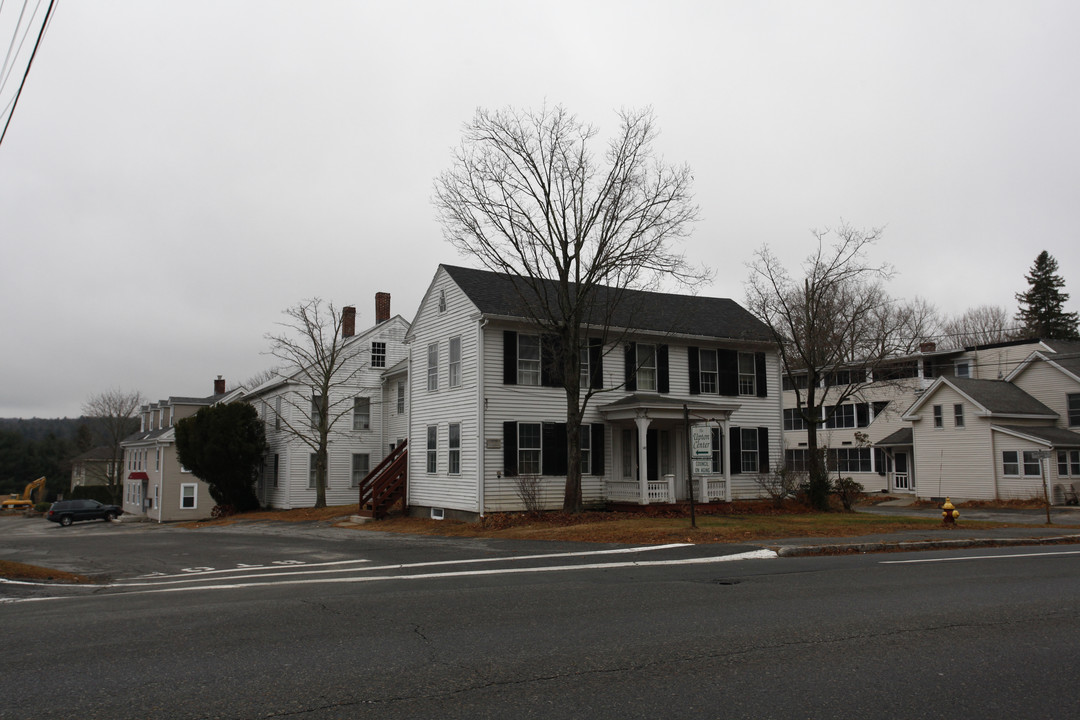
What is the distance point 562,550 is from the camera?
16.4 meters

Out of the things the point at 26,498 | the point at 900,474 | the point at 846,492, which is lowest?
the point at 26,498

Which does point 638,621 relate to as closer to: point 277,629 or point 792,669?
point 792,669

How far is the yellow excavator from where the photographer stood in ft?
251

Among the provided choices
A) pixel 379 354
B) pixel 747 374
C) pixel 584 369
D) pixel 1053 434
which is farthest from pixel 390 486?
pixel 1053 434

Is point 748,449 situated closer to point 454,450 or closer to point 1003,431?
point 454,450

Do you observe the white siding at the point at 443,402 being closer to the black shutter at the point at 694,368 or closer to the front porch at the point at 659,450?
the front porch at the point at 659,450

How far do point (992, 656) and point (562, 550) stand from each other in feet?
34.3

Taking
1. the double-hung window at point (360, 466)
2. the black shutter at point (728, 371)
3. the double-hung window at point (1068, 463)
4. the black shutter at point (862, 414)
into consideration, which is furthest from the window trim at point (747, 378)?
the black shutter at point (862, 414)

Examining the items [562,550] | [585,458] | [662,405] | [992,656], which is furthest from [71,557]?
[992,656]

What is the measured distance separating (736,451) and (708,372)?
9.41 feet

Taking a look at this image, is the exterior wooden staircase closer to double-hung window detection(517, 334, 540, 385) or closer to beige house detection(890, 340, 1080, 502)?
double-hung window detection(517, 334, 540, 385)

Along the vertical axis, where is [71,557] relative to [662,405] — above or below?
below

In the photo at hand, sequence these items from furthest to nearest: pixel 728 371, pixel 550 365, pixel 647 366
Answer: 1. pixel 728 371
2. pixel 647 366
3. pixel 550 365

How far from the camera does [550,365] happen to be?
24750 mm
